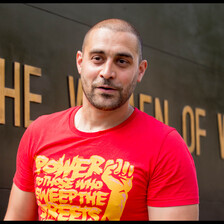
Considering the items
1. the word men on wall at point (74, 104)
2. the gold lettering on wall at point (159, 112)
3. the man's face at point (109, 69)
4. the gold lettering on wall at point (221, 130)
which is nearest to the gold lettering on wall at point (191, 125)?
the word men on wall at point (74, 104)

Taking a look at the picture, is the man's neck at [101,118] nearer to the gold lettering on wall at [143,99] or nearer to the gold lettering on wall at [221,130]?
the gold lettering on wall at [143,99]

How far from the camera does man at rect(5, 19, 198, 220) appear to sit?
1.62 m

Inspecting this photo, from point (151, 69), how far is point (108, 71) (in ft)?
6.56

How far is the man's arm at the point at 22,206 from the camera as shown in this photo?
1.85 metres

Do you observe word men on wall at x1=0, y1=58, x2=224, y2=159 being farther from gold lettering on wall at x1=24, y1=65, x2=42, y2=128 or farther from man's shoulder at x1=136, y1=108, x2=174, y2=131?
man's shoulder at x1=136, y1=108, x2=174, y2=131

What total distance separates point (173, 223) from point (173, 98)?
7.64ft

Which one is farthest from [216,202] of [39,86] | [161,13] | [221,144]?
[39,86]

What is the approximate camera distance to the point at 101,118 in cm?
181

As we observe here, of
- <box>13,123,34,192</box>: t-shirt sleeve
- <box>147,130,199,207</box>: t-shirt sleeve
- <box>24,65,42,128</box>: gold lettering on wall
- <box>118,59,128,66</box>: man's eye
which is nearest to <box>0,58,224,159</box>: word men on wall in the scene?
<box>24,65,42,128</box>: gold lettering on wall

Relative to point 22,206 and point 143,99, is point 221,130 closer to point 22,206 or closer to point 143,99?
point 143,99

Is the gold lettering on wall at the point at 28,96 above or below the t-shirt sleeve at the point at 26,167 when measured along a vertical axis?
above

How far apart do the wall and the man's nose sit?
99 centimetres

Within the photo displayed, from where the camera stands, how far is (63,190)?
1.67 m

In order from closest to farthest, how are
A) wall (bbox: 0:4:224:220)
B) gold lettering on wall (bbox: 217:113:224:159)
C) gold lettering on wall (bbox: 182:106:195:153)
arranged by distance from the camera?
wall (bbox: 0:4:224:220), gold lettering on wall (bbox: 182:106:195:153), gold lettering on wall (bbox: 217:113:224:159)
